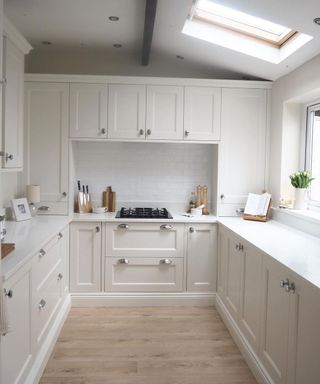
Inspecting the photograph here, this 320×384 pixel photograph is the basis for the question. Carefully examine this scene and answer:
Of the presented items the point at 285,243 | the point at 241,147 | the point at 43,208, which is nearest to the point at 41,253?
the point at 43,208

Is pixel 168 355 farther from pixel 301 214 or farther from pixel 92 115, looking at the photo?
pixel 92 115

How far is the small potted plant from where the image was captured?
3318 millimetres

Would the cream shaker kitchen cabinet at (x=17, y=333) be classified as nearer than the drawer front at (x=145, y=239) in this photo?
Yes

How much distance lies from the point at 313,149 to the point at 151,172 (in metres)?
1.66

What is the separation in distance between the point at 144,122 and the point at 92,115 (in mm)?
510

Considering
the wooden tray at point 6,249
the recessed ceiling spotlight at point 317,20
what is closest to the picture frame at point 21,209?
the wooden tray at point 6,249

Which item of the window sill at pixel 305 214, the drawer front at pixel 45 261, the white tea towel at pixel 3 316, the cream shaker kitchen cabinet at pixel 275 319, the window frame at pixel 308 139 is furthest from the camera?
the window frame at pixel 308 139

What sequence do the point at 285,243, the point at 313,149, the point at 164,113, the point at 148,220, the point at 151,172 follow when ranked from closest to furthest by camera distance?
the point at 285,243 < the point at 313,149 < the point at 148,220 < the point at 164,113 < the point at 151,172

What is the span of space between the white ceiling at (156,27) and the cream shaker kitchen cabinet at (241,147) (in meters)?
0.28

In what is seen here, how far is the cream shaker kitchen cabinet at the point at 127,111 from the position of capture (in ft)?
12.3

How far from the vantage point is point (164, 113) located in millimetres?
3775

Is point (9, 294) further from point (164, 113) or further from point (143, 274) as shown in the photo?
point (164, 113)

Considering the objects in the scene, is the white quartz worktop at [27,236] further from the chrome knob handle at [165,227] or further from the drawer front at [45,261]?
the chrome knob handle at [165,227]

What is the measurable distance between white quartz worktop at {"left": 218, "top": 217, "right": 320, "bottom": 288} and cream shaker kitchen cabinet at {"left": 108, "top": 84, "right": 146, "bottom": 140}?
122 centimetres
